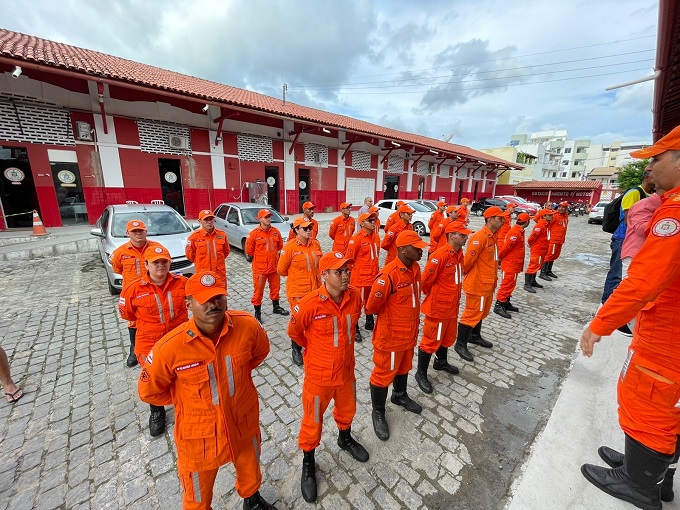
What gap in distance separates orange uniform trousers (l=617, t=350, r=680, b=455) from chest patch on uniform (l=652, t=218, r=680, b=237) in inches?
32.7

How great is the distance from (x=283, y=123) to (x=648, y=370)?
635 inches

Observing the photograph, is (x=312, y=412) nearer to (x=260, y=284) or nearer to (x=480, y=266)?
(x=480, y=266)

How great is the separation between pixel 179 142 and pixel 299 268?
11.5m

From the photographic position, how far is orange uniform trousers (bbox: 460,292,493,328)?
3.79 metres

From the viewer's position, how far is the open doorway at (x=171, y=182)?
40.1 feet

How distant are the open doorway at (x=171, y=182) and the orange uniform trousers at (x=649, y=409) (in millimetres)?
14185

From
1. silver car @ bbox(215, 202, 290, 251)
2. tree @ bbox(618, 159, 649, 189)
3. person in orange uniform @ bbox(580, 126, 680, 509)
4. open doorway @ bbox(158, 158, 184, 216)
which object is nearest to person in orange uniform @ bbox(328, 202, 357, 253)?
silver car @ bbox(215, 202, 290, 251)

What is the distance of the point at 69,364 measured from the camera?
12.0 ft

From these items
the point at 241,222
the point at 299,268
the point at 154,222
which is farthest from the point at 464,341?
the point at 241,222

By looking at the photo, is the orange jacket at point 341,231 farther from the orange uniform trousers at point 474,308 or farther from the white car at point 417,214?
the white car at point 417,214

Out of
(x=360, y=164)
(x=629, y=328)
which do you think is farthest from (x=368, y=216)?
(x=360, y=164)

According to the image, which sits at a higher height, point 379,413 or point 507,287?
point 507,287

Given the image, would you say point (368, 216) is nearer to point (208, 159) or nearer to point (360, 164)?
point (208, 159)

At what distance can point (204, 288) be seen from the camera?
1.60m
